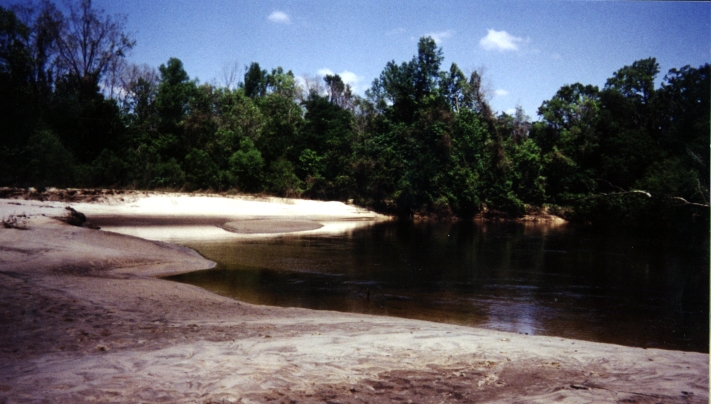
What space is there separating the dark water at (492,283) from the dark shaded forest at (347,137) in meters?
5.58

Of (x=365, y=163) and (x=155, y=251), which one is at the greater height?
(x=365, y=163)

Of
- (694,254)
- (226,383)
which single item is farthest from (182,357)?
(694,254)

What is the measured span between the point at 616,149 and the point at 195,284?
29151mm

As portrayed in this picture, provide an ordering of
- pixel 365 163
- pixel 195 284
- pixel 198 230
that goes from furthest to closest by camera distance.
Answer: pixel 365 163 < pixel 198 230 < pixel 195 284

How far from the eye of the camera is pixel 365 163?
37094mm

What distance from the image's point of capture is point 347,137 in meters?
40.2

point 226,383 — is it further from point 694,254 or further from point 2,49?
point 2,49

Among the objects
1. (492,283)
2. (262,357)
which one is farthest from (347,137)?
(262,357)

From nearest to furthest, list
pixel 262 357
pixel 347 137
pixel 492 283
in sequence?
pixel 262 357, pixel 492 283, pixel 347 137

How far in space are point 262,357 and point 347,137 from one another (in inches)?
1433

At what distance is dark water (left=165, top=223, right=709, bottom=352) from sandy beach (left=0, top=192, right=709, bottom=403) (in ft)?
4.83

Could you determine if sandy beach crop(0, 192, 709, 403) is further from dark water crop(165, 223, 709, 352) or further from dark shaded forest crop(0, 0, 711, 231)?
dark shaded forest crop(0, 0, 711, 231)

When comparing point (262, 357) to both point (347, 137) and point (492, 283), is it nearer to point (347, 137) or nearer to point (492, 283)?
point (492, 283)

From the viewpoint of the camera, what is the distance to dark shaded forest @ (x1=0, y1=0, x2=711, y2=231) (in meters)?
21.8
